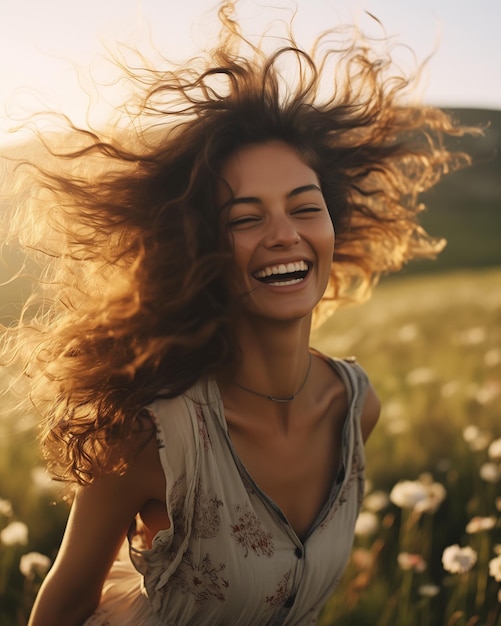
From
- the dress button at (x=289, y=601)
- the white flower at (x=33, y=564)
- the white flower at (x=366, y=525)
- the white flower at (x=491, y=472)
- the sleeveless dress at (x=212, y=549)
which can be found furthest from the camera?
the white flower at (x=491, y=472)

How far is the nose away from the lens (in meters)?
2.54

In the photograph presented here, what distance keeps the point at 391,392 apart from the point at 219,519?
383 centimetres

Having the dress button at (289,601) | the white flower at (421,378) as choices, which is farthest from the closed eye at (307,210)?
the white flower at (421,378)

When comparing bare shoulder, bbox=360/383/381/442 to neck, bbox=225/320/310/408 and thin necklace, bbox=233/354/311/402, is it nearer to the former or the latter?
thin necklace, bbox=233/354/311/402

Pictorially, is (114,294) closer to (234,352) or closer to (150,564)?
(234,352)

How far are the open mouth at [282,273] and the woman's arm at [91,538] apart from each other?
2.21 feet

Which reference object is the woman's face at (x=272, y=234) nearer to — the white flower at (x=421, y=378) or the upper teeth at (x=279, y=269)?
the upper teeth at (x=279, y=269)

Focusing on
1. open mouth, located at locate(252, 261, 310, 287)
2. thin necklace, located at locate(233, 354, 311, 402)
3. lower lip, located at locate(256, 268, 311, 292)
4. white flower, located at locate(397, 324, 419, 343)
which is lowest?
white flower, located at locate(397, 324, 419, 343)

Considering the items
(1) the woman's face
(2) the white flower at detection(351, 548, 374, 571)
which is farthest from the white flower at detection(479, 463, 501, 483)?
(1) the woman's face

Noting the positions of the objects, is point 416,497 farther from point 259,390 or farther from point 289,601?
point 259,390

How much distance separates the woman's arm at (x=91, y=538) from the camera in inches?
99.5

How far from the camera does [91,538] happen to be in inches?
102

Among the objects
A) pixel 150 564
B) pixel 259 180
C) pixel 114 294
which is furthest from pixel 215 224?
pixel 150 564

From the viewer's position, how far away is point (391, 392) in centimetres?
615
